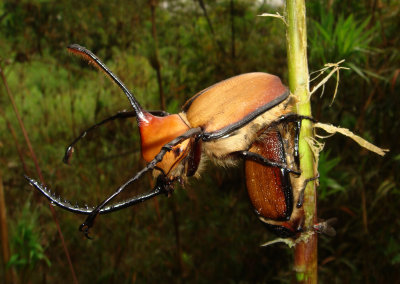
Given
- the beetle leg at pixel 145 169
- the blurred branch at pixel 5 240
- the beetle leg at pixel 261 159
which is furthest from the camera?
the blurred branch at pixel 5 240

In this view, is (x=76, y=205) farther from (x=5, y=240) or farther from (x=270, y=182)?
(x=5, y=240)

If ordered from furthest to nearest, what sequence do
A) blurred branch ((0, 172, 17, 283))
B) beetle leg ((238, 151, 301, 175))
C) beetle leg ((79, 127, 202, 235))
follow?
1. blurred branch ((0, 172, 17, 283))
2. beetle leg ((238, 151, 301, 175))
3. beetle leg ((79, 127, 202, 235))

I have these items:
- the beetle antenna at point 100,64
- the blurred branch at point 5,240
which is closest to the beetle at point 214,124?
the beetle antenna at point 100,64

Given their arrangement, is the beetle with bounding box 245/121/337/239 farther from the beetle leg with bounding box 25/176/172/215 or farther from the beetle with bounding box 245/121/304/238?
the beetle leg with bounding box 25/176/172/215

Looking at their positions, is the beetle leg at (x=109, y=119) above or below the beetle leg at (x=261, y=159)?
above

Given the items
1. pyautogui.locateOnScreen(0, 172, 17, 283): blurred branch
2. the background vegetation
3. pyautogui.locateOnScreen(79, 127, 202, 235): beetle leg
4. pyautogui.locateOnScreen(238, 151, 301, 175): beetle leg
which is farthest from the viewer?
the background vegetation

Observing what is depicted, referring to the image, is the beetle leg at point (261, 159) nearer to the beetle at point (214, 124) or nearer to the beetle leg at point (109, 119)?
the beetle at point (214, 124)

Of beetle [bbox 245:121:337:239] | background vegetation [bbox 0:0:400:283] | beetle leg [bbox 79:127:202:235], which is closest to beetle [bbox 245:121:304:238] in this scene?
beetle [bbox 245:121:337:239]

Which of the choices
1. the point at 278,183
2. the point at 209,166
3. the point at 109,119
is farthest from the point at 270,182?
the point at 209,166

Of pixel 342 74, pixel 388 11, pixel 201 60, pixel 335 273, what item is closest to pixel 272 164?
pixel 342 74
